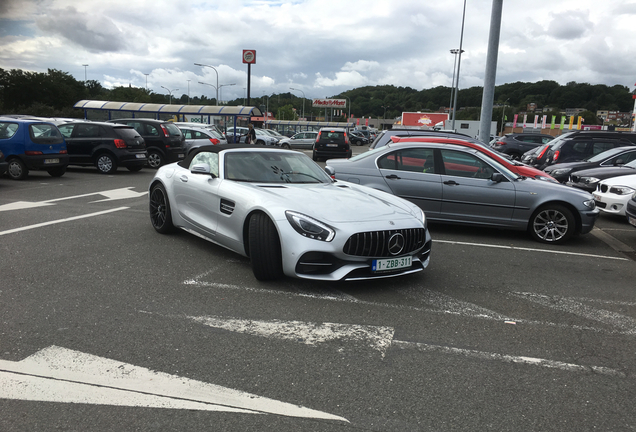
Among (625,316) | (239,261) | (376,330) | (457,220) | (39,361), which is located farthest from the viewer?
(457,220)

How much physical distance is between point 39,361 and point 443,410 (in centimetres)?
259

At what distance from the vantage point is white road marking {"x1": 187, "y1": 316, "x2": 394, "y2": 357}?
12.2 feet

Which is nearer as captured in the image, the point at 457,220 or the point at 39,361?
the point at 39,361

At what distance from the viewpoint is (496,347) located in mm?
3705

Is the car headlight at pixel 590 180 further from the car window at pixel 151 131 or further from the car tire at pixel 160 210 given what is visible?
the car window at pixel 151 131

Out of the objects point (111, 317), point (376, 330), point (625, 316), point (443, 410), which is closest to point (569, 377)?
point (443, 410)

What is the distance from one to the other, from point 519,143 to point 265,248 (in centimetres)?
2406

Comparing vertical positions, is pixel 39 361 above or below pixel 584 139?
below

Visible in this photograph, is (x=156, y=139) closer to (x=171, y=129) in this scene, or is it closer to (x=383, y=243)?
(x=171, y=129)

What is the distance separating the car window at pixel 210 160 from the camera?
6050 millimetres

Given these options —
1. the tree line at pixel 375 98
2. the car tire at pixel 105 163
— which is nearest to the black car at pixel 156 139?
the car tire at pixel 105 163

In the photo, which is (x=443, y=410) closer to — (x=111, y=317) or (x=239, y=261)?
(x=111, y=317)

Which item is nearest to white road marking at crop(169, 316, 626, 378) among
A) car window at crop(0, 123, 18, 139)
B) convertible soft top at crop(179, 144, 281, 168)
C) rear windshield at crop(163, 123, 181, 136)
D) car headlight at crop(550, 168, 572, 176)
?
convertible soft top at crop(179, 144, 281, 168)

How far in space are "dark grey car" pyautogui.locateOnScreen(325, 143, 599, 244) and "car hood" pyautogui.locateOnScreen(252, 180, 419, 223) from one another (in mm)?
1834
